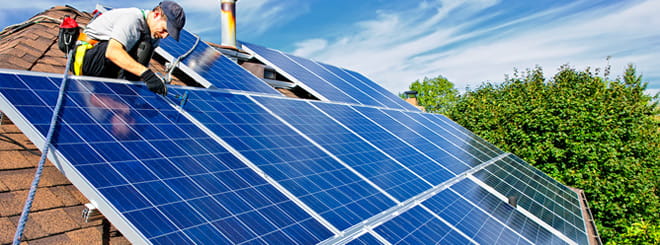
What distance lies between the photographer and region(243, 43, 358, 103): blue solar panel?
9998 millimetres

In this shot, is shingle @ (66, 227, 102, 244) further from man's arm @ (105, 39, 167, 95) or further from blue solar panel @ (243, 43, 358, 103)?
blue solar panel @ (243, 43, 358, 103)

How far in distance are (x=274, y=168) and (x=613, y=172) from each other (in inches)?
667

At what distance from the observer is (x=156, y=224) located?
8.74ft

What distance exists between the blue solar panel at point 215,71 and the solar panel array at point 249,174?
0.64 m

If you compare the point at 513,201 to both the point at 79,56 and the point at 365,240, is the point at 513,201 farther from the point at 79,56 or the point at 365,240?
the point at 79,56

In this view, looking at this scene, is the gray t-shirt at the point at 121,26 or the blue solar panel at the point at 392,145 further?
the blue solar panel at the point at 392,145

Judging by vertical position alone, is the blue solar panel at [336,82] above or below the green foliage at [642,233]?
above

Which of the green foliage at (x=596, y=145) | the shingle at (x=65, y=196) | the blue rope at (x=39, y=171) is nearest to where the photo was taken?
the blue rope at (x=39, y=171)

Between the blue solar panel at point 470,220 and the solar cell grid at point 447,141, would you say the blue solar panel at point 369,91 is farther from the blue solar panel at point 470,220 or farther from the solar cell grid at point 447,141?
the blue solar panel at point 470,220

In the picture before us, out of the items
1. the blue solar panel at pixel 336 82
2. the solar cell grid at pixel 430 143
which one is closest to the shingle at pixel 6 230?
the solar cell grid at pixel 430 143

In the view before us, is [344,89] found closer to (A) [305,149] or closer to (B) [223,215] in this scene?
(A) [305,149]

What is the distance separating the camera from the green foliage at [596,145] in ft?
51.3

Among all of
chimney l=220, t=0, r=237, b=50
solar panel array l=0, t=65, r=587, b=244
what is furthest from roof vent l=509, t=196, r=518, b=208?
chimney l=220, t=0, r=237, b=50

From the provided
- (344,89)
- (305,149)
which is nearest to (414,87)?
(344,89)
